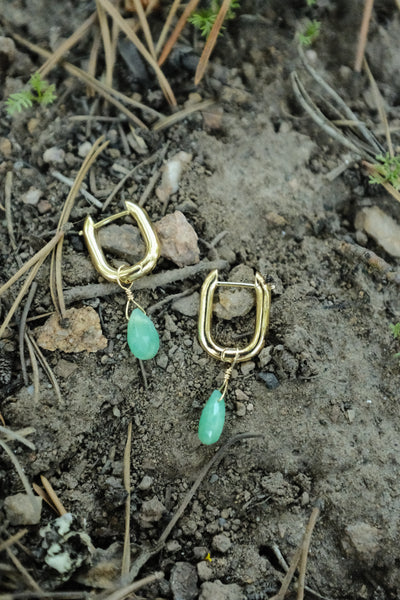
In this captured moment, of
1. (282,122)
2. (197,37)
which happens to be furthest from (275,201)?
(197,37)

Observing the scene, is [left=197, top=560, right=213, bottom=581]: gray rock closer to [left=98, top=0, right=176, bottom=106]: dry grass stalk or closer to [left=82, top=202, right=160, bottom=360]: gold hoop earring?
[left=82, top=202, right=160, bottom=360]: gold hoop earring

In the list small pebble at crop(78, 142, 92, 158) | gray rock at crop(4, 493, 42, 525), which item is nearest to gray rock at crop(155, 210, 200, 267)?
small pebble at crop(78, 142, 92, 158)

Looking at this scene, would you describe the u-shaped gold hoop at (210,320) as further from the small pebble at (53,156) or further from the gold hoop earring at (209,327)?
the small pebble at (53,156)

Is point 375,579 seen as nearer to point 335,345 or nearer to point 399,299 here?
point 335,345

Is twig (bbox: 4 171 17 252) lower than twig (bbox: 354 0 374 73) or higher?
lower

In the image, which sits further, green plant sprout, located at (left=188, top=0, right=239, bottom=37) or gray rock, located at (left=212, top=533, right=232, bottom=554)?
green plant sprout, located at (left=188, top=0, right=239, bottom=37)

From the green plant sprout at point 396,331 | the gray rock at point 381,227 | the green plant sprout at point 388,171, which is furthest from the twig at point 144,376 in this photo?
the green plant sprout at point 388,171
